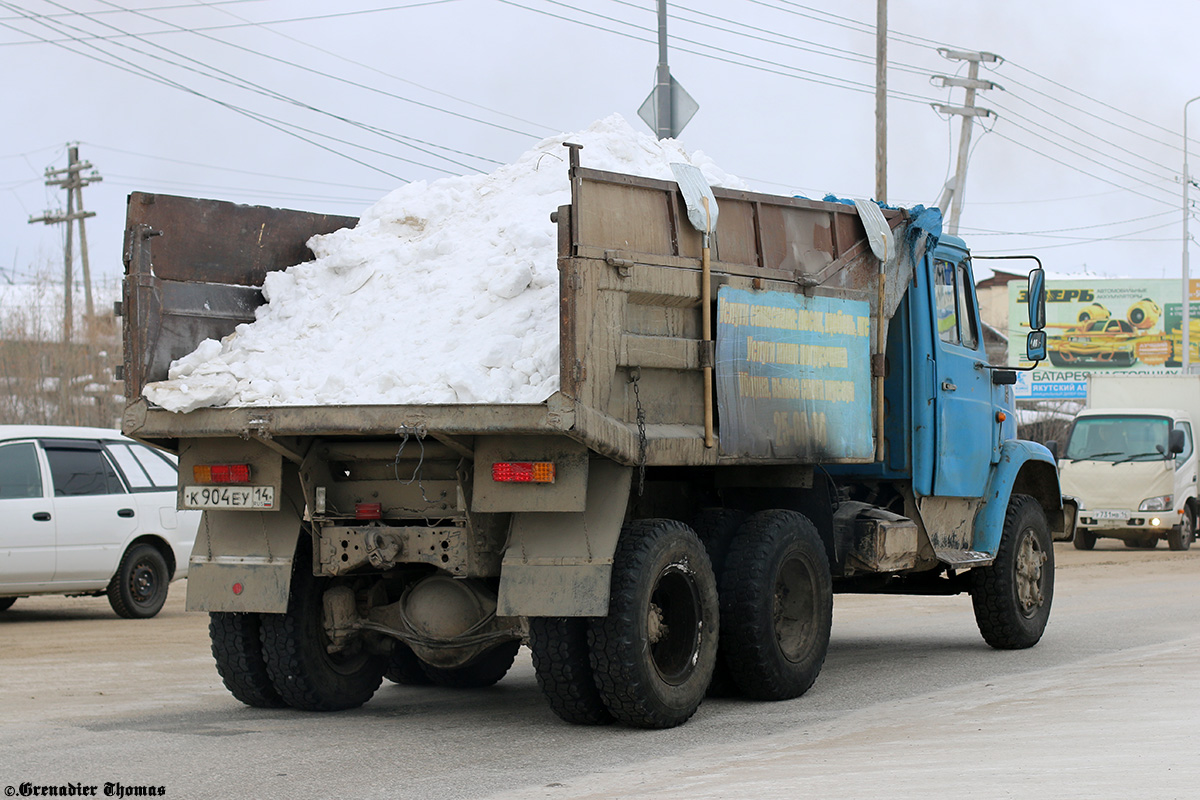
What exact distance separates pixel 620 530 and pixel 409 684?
3.08 metres

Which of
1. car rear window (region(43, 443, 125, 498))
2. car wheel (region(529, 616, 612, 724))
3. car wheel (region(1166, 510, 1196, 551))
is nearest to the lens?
car wheel (region(529, 616, 612, 724))

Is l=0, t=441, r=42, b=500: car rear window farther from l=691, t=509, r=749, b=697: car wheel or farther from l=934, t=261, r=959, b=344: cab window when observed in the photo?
l=934, t=261, r=959, b=344: cab window

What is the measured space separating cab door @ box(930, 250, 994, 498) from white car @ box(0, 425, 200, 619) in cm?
681

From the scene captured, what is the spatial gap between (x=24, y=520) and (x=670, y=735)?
25.9 ft

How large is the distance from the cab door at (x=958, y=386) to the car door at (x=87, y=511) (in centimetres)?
774

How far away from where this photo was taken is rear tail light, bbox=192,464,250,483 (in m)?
7.70

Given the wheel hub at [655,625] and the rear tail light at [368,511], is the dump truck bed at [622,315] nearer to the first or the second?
the rear tail light at [368,511]

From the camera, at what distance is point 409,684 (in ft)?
32.4

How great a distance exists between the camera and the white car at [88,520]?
43.5 ft

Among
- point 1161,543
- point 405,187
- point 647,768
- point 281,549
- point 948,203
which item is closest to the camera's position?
point 647,768

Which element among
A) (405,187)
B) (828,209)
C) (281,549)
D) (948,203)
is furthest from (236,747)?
(948,203)

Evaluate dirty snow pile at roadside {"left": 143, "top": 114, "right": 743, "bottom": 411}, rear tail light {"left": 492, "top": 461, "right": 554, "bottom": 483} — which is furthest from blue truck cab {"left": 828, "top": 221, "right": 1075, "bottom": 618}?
rear tail light {"left": 492, "top": 461, "right": 554, "bottom": 483}

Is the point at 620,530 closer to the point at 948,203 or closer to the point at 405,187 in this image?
the point at 405,187

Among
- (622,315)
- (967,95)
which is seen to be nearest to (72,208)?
(967,95)
